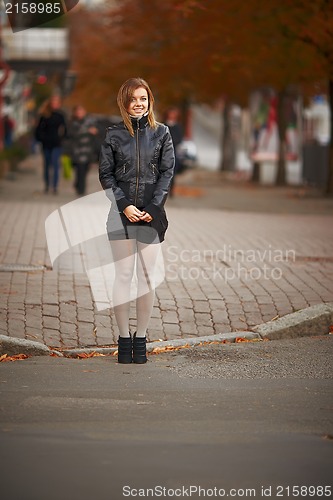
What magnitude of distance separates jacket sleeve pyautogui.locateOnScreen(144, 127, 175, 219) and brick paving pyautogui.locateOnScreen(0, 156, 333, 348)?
59.8 inches

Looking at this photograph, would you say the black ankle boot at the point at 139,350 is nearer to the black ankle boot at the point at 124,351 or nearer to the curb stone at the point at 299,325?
the black ankle boot at the point at 124,351

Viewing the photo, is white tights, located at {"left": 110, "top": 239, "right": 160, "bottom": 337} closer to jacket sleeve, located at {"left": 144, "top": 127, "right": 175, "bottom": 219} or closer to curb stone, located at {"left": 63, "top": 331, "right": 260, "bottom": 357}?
jacket sleeve, located at {"left": 144, "top": 127, "right": 175, "bottom": 219}

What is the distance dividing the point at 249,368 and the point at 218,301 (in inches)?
95.1

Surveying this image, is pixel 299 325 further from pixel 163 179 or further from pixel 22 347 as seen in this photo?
pixel 22 347

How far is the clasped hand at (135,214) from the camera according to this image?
25.8 feet

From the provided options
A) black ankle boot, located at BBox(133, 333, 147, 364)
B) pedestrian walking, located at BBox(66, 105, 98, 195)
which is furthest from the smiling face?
pedestrian walking, located at BBox(66, 105, 98, 195)

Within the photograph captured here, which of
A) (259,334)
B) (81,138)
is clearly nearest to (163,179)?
(259,334)

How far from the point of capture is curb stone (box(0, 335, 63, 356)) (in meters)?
8.54

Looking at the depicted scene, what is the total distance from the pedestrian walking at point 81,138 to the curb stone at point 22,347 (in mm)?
15537

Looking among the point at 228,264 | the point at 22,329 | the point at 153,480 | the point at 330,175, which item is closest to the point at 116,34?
the point at 330,175

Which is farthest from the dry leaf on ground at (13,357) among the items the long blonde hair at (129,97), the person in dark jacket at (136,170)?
the long blonde hair at (129,97)

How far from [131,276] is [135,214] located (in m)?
0.55

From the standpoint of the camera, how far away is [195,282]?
1138cm

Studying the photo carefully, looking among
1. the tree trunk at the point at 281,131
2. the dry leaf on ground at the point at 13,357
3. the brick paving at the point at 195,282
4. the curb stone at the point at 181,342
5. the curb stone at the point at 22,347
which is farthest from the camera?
the tree trunk at the point at 281,131
